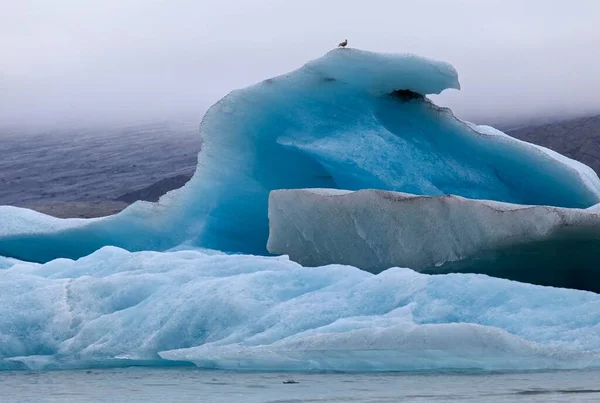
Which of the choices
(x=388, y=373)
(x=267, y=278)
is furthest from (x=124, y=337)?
(x=388, y=373)

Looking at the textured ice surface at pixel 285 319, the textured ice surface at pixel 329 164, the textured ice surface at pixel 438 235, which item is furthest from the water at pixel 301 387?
the textured ice surface at pixel 329 164

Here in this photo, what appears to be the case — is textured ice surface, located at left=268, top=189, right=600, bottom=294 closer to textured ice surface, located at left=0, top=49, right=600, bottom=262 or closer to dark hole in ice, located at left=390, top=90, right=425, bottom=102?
textured ice surface, located at left=0, top=49, right=600, bottom=262

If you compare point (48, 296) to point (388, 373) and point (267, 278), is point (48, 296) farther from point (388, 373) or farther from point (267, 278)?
point (388, 373)

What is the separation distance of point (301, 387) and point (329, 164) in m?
5.26

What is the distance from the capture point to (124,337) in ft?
19.0

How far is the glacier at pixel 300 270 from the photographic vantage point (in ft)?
16.6

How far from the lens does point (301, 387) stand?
422 centimetres

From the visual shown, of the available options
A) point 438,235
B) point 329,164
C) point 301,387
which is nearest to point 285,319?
point 301,387

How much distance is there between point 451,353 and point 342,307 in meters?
0.82

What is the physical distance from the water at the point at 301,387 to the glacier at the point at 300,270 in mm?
278

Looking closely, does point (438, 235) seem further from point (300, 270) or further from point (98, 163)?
point (98, 163)

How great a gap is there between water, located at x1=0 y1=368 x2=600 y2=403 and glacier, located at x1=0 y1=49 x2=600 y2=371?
0.91 ft

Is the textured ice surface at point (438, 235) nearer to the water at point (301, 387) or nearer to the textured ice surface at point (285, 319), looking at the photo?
the textured ice surface at point (285, 319)

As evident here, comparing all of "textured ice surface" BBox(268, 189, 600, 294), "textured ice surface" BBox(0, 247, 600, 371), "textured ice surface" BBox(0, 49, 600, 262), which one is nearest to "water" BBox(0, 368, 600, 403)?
"textured ice surface" BBox(0, 247, 600, 371)
